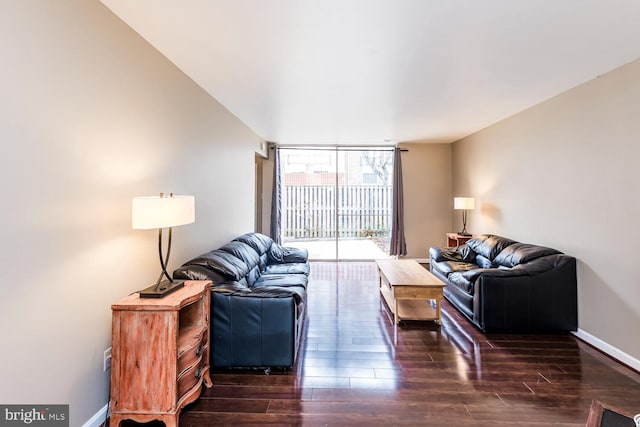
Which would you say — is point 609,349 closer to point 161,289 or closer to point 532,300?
point 532,300

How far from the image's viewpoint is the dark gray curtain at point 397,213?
612cm

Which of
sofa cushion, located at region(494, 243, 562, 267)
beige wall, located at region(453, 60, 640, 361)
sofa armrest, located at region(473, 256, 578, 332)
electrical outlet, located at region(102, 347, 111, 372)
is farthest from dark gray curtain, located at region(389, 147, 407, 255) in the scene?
electrical outlet, located at region(102, 347, 111, 372)

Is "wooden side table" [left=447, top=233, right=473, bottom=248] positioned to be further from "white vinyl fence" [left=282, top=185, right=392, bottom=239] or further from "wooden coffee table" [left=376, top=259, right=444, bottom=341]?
"wooden coffee table" [left=376, top=259, right=444, bottom=341]

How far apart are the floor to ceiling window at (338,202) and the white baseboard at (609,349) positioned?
3849 millimetres

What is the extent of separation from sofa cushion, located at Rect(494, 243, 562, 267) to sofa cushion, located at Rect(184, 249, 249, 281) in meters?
3.11

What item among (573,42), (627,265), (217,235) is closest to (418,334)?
(627,265)

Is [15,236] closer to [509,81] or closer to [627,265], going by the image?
[509,81]

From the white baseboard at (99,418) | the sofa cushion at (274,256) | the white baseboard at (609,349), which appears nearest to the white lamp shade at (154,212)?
the white baseboard at (99,418)

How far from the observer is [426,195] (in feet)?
20.6

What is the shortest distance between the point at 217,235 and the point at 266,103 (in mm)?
1726

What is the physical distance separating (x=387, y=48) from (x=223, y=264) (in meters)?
2.30

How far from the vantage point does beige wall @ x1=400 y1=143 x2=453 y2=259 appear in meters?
6.25

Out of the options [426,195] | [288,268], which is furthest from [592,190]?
[426,195]

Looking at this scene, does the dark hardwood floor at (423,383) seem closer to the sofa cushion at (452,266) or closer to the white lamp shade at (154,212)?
the sofa cushion at (452,266)
